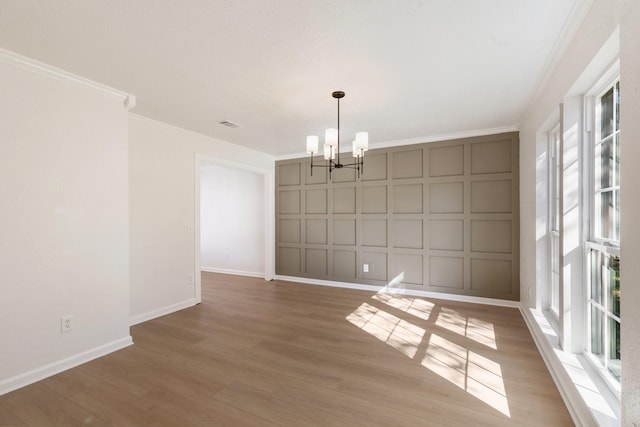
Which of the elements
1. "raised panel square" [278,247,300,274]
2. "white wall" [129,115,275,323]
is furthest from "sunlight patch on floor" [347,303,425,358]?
"white wall" [129,115,275,323]

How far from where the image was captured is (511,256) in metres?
4.28

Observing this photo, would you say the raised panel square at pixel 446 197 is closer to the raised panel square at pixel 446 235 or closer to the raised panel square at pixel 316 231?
the raised panel square at pixel 446 235

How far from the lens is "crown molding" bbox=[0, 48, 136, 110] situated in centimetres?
229

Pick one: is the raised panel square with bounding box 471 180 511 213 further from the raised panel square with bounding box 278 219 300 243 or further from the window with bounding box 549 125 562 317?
the raised panel square with bounding box 278 219 300 243

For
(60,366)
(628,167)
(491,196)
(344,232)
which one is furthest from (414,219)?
(60,366)

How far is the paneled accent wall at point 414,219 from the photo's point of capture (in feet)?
14.3

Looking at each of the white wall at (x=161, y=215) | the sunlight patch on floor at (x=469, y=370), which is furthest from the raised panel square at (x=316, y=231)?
the sunlight patch on floor at (x=469, y=370)

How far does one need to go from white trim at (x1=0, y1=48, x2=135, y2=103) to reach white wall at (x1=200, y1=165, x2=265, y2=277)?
10.6 feet

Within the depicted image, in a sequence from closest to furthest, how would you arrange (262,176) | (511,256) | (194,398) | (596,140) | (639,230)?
(639,230) → (596,140) → (194,398) → (511,256) → (262,176)

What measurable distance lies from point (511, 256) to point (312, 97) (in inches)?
140

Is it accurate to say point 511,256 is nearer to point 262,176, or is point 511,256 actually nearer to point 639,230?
point 639,230

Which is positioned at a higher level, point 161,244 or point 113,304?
point 161,244

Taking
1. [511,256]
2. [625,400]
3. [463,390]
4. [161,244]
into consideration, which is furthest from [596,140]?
[161,244]

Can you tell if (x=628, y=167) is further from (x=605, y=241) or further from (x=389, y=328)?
(x=389, y=328)
